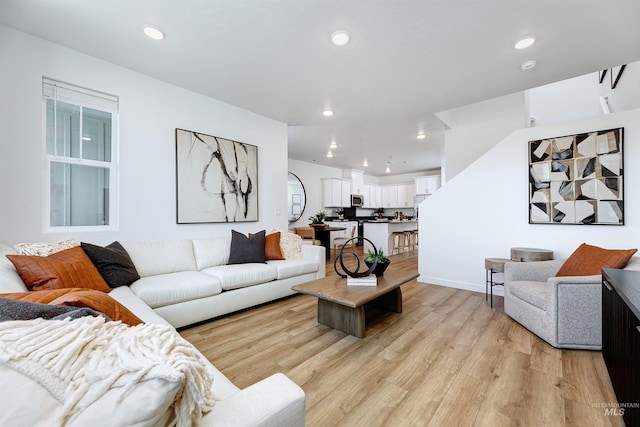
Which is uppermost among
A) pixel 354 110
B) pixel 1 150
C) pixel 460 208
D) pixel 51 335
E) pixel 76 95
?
pixel 354 110

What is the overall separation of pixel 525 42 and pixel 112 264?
164 inches

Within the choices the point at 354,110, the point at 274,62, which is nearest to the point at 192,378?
the point at 274,62

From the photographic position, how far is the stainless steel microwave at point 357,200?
8.94 m

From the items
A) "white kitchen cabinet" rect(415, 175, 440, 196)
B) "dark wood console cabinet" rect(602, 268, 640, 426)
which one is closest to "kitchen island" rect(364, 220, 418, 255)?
"white kitchen cabinet" rect(415, 175, 440, 196)

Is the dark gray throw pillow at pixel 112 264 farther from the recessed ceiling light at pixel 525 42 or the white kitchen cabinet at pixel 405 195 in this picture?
the white kitchen cabinet at pixel 405 195

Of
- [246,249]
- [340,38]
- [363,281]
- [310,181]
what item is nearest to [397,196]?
[310,181]

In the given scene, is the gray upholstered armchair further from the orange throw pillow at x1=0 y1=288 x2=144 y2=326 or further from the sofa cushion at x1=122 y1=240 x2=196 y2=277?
the sofa cushion at x1=122 y1=240 x2=196 y2=277

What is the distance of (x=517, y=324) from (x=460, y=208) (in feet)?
5.73

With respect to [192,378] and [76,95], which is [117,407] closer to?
[192,378]

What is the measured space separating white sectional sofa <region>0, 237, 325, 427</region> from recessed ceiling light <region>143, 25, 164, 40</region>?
200 centimetres

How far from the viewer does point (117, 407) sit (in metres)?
0.52

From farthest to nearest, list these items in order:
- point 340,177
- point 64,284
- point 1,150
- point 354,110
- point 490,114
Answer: point 340,177
point 490,114
point 354,110
point 1,150
point 64,284

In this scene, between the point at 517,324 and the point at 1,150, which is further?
the point at 517,324

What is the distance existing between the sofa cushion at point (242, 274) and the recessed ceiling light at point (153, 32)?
2268 millimetres
